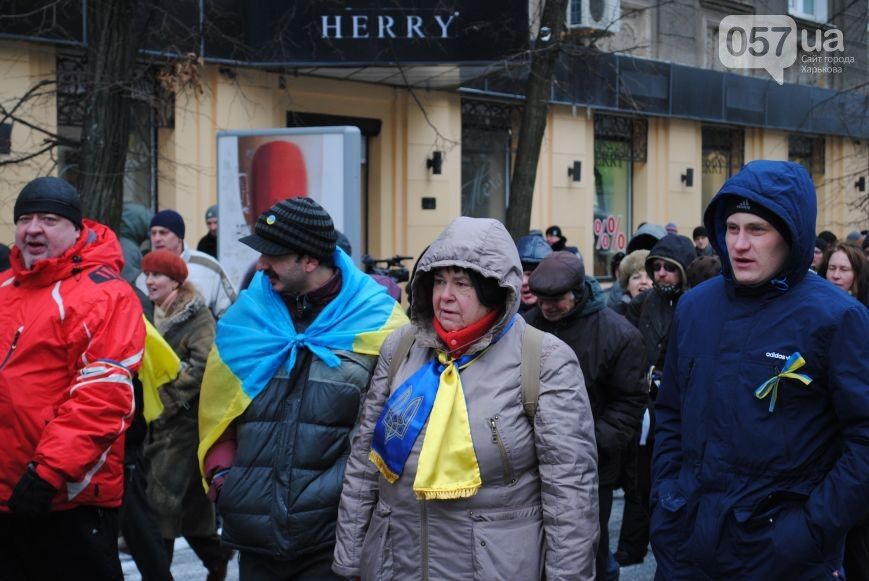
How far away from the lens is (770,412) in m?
3.42

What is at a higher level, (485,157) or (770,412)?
(485,157)

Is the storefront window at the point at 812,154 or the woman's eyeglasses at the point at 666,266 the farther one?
the storefront window at the point at 812,154

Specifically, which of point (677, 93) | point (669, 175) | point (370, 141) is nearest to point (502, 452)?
point (370, 141)

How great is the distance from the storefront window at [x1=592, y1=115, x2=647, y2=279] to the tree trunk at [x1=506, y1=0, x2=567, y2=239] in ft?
29.5

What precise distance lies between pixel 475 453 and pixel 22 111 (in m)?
10.0

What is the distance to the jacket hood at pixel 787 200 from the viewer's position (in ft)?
11.5

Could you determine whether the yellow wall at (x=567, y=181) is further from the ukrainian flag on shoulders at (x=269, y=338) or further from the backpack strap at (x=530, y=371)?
the backpack strap at (x=530, y=371)

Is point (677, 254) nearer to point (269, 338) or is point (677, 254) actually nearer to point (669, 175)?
point (269, 338)

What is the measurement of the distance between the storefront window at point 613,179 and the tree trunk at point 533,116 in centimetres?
898

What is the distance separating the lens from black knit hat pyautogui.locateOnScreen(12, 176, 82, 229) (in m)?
4.57

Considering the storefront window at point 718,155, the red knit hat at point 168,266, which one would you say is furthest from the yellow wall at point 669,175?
the red knit hat at point 168,266

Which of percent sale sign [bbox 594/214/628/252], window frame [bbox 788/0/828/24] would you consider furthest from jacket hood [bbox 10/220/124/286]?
window frame [bbox 788/0/828/24]

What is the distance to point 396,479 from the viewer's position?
Answer: 3.61 metres

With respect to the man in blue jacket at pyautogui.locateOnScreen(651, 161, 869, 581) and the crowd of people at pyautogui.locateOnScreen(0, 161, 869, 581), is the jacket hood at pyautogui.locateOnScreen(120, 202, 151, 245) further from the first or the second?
the man in blue jacket at pyautogui.locateOnScreen(651, 161, 869, 581)
